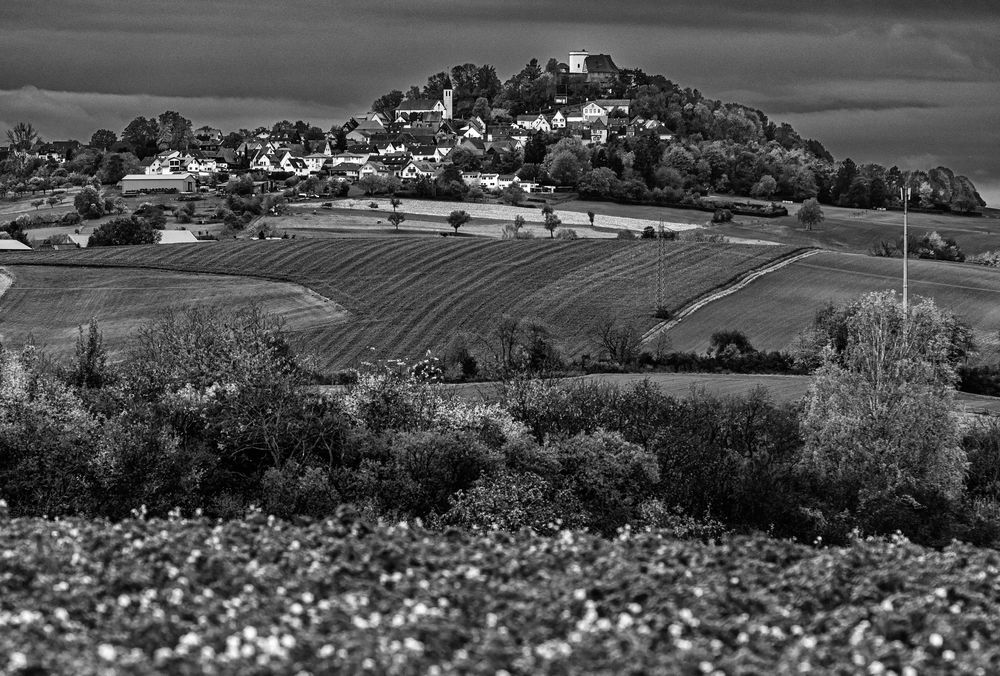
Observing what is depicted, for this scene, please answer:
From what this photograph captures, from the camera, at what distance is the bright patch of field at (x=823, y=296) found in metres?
80.6

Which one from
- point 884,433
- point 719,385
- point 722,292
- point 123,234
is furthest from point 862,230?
point 884,433

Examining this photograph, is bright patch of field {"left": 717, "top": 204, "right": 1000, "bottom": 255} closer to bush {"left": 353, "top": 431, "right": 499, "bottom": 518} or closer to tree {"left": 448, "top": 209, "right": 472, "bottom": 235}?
tree {"left": 448, "top": 209, "right": 472, "bottom": 235}

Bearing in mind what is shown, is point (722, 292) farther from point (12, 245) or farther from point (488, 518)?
point (12, 245)

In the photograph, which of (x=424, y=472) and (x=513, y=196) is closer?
(x=424, y=472)

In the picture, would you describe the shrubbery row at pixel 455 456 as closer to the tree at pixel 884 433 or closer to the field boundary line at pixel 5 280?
the tree at pixel 884 433

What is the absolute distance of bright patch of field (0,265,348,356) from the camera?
83875 mm

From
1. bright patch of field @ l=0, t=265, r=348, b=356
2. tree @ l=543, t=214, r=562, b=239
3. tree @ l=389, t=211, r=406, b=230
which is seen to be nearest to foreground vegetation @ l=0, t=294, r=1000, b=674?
bright patch of field @ l=0, t=265, r=348, b=356

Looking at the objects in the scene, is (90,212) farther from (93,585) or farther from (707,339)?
(93,585)

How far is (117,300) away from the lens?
3632 inches

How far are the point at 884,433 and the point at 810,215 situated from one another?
9978 centimetres

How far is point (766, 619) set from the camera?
1816cm

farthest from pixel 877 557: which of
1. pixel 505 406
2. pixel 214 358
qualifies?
pixel 214 358

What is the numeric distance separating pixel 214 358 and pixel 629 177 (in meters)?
132

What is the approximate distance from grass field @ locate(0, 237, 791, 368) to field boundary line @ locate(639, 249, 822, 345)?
836 millimetres
